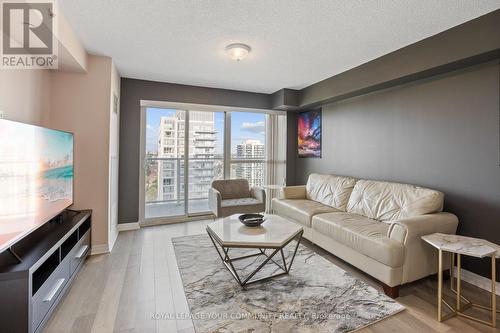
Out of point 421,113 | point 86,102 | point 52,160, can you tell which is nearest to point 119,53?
point 86,102

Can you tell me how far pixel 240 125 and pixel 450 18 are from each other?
347 cm

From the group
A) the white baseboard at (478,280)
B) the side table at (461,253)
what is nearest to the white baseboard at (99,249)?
the side table at (461,253)

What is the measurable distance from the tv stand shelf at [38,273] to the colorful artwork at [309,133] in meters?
3.83

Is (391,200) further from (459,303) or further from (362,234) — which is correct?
(459,303)

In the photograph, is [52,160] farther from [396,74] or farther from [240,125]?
[396,74]

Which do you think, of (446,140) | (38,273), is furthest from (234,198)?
(446,140)

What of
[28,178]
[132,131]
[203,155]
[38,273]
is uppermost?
[132,131]

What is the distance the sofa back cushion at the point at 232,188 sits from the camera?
4402 millimetres

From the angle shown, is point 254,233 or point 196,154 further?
point 196,154

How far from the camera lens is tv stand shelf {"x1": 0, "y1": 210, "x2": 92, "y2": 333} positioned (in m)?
1.43

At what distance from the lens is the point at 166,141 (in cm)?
439

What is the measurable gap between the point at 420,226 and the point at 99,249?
11.5ft

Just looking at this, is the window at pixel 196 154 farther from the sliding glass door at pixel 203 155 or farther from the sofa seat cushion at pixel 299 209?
the sofa seat cushion at pixel 299 209

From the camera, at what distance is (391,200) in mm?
2844
